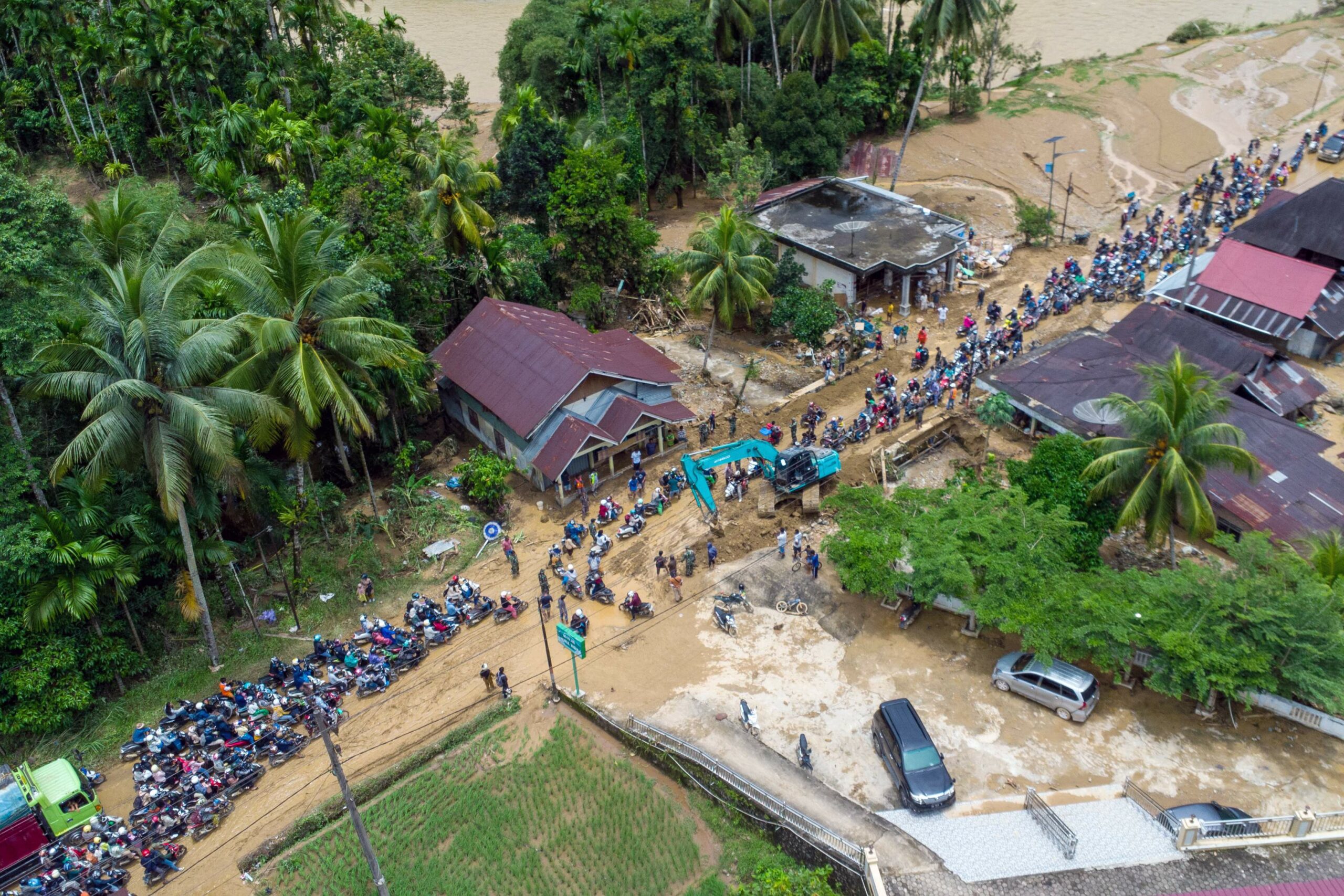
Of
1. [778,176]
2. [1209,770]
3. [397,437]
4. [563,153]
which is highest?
[563,153]

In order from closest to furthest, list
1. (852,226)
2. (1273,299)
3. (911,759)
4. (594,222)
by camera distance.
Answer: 1. (911,759)
2. (1273,299)
3. (594,222)
4. (852,226)

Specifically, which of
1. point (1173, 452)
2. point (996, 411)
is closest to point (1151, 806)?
point (1173, 452)

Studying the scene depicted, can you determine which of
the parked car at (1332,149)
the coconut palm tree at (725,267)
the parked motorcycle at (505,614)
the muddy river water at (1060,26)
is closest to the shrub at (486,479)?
the parked motorcycle at (505,614)

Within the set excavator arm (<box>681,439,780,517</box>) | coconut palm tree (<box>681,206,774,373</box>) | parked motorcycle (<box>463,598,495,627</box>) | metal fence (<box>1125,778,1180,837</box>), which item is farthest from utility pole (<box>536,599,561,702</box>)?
coconut palm tree (<box>681,206,774,373</box>)

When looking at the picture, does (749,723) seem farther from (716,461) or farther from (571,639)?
(716,461)

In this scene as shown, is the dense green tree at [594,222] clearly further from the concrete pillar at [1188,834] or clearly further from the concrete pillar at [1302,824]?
the concrete pillar at [1302,824]

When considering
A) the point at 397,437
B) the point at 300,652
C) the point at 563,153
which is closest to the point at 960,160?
the point at 563,153

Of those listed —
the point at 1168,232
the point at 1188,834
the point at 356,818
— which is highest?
the point at 1168,232

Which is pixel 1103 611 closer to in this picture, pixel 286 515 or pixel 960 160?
pixel 286 515
